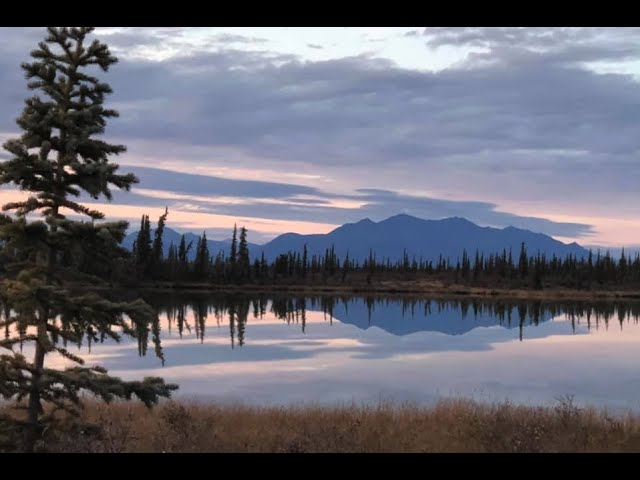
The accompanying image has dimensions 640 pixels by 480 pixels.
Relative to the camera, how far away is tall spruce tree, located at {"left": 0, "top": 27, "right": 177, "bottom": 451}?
906 cm

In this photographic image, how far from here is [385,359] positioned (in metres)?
40.7

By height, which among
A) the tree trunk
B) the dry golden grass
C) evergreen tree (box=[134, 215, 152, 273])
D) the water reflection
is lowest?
the water reflection

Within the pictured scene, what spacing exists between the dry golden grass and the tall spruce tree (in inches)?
81.2

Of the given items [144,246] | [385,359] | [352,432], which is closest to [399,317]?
[385,359]

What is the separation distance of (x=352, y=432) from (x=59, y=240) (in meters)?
7.49

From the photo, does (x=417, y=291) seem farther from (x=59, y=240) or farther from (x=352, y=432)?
(x=59, y=240)

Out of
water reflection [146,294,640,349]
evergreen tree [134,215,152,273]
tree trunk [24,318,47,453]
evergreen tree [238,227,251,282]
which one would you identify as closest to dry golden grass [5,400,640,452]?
tree trunk [24,318,47,453]

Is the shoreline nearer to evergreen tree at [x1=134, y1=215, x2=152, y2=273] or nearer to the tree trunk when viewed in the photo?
evergreen tree at [x1=134, y1=215, x2=152, y2=273]

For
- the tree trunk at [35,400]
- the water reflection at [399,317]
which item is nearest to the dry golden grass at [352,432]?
the tree trunk at [35,400]

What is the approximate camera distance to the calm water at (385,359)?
28.3m

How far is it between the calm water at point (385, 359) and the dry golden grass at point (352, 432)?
8.50 metres

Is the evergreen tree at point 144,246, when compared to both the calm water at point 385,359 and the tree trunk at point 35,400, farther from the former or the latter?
the tree trunk at point 35,400
